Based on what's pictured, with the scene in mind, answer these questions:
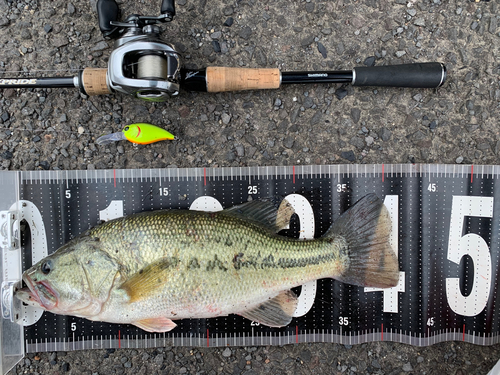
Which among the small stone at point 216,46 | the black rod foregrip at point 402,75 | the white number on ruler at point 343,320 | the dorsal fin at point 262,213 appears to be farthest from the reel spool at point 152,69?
the white number on ruler at point 343,320

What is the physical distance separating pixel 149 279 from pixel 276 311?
0.98 metres

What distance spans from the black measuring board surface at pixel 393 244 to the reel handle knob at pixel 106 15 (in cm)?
107

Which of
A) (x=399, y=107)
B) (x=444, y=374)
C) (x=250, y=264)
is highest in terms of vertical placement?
(x=399, y=107)

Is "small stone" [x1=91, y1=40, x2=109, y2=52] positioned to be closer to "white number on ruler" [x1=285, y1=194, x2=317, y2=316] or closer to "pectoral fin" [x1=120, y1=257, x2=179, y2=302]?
"pectoral fin" [x1=120, y1=257, x2=179, y2=302]

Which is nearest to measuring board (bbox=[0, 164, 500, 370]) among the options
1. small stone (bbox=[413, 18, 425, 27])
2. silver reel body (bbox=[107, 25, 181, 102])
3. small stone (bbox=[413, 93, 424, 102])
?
small stone (bbox=[413, 93, 424, 102])

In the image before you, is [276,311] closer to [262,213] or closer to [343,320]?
[343,320]

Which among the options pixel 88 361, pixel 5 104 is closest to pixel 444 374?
pixel 88 361

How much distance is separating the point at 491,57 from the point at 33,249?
4069 millimetres

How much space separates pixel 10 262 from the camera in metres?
2.69

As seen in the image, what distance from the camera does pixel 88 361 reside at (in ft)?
9.11

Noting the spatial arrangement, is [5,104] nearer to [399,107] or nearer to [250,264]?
[250,264]

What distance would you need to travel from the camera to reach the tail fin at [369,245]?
8.32 feet

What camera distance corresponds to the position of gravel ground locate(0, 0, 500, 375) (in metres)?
2.78

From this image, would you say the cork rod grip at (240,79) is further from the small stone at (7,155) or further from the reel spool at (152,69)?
the small stone at (7,155)
